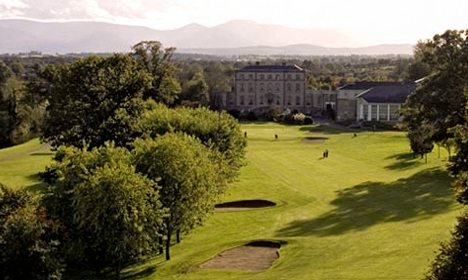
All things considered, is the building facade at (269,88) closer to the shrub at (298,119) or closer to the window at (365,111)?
the shrub at (298,119)

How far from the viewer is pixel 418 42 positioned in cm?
16138

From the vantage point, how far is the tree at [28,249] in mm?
27391

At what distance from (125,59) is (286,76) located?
92.9 meters

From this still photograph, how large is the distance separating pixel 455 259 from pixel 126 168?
686 inches

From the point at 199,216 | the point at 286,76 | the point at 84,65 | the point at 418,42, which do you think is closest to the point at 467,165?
the point at 199,216

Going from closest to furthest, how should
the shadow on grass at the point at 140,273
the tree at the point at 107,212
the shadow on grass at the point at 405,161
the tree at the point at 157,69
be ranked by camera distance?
1. the tree at the point at 107,212
2. the shadow on grass at the point at 140,273
3. the shadow on grass at the point at 405,161
4. the tree at the point at 157,69

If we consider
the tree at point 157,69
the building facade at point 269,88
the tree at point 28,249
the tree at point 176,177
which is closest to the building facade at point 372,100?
the building facade at point 269,88

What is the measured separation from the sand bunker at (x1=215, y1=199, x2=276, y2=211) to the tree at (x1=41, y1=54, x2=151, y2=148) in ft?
27.7

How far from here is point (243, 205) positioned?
49062 mm

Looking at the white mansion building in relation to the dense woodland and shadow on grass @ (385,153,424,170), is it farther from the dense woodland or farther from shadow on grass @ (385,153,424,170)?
the dense woodland

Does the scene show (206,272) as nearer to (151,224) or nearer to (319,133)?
(151,224)

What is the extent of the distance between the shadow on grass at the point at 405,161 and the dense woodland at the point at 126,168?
1.13 metres

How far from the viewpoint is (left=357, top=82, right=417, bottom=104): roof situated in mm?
111188

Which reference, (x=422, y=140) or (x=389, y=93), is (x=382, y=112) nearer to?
(x=389, y=93)
